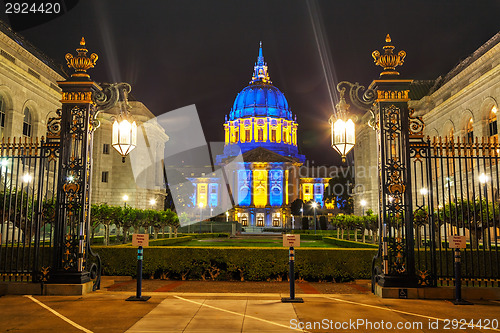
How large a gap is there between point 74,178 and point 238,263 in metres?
6.32

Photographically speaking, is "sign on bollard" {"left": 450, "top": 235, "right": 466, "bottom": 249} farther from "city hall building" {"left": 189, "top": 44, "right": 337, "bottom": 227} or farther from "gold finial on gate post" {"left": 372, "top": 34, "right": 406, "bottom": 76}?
"city hall building" {"left": 189, "top": 44, "right": 337, "bottom": 227}

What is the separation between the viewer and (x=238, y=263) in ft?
49.1

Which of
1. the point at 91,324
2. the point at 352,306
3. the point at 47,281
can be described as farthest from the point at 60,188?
the point at 352,306

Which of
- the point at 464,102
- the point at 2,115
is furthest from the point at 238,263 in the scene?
the point at 464,102

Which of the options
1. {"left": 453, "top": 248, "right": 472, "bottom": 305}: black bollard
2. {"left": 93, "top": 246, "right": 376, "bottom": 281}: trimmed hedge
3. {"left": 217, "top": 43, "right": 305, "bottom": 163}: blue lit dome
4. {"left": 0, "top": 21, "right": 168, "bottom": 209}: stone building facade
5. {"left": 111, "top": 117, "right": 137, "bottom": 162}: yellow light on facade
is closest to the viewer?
{"left": 453, "top": 248, "right": 472, "bottom": 305}: black bollard

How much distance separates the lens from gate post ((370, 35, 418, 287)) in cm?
1105

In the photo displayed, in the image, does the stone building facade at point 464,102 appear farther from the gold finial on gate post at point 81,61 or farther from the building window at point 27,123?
the building window at point 27,123

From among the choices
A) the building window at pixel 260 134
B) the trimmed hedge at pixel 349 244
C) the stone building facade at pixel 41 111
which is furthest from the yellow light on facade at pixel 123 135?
the building window at pixel 260 134

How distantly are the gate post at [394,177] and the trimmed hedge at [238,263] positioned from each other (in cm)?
352

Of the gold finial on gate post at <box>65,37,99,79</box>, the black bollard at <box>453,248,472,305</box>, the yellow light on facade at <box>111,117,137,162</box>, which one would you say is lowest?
the black bollard at <box>453,248,472,305</box>

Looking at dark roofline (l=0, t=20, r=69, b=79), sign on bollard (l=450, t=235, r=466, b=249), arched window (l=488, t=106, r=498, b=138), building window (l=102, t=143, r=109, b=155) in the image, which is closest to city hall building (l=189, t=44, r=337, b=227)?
building window (l=102, t=143, r=109, b=155)

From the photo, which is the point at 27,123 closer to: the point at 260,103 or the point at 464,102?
the point at 464,102

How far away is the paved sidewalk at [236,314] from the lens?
26.1 feet

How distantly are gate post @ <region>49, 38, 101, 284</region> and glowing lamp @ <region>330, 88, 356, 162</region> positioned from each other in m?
6.97
